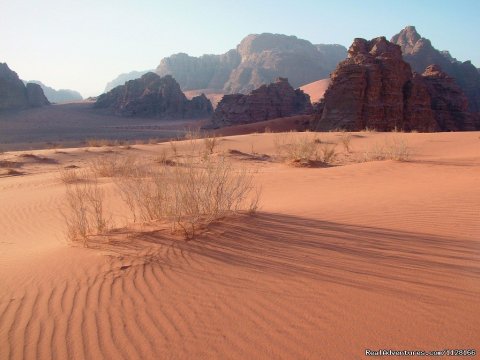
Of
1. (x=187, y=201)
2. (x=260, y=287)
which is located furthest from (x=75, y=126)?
(x=260, y=287)

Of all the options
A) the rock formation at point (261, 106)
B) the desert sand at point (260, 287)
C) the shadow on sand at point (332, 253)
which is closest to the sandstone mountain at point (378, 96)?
the rock formation at point (261, 106)

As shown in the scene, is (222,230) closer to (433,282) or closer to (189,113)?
(433,282)

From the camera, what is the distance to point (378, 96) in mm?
28125

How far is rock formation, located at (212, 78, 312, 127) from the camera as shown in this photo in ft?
144

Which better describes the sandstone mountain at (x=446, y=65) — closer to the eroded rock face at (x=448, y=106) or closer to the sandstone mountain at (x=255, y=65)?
the eroded rock face at (x=448, y=106)

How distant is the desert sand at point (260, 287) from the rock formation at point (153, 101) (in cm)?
6090

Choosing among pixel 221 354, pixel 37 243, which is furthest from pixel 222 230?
pixel 37 243

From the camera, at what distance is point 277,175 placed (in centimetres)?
1031

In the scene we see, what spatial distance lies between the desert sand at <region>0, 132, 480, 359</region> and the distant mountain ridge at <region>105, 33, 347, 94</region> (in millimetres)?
88732

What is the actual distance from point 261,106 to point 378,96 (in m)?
17.7

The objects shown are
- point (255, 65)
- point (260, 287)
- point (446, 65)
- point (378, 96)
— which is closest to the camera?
point (260, 287)

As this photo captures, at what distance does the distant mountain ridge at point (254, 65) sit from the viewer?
102 meters

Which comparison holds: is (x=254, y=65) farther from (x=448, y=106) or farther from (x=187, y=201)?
(x=187, y=201)

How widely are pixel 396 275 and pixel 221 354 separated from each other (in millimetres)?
1827
